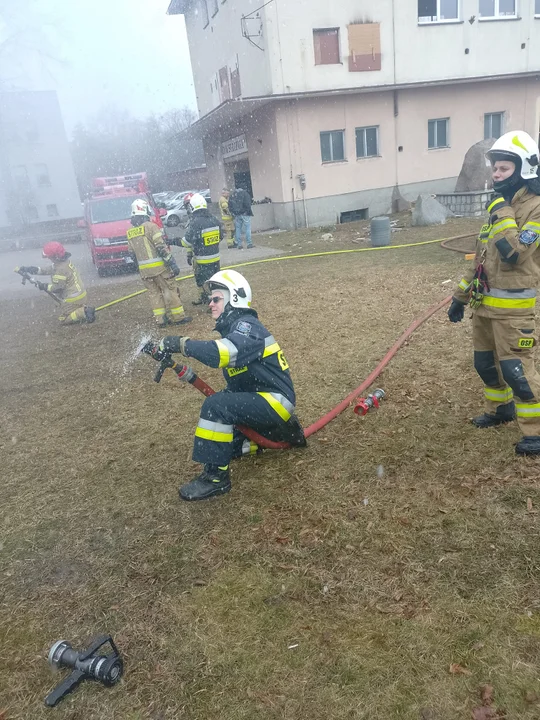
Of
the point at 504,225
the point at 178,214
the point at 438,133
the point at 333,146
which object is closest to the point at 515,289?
the point at 504,225

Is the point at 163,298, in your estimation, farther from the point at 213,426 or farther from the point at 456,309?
the point at 456,309

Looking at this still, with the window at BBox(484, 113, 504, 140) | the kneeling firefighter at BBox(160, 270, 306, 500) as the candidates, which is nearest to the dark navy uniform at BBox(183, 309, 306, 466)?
the kneeling firefighter at BBox(160, 270, 306, 500)

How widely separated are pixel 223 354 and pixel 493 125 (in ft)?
68.7

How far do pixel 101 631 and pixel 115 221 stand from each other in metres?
12.6

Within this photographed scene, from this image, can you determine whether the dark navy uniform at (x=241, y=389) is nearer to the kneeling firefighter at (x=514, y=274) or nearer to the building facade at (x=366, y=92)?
the kneeling firefighter at (x=514, y=274)

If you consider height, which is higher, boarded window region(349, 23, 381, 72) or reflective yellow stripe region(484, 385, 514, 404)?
boarded window region(349, 23, 381, 72)

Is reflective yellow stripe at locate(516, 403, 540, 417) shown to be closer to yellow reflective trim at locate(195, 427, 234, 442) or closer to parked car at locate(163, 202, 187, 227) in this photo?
yellow reflective trim at locate(195, 427, 234, 442)

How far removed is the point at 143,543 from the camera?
3.27 metres

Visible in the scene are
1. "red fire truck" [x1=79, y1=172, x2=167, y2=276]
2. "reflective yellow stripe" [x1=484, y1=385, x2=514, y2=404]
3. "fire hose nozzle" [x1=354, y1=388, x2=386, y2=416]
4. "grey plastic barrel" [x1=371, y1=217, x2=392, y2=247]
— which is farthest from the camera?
"red fire truck" [x1=79, y1=172, x2=167, y2=276]

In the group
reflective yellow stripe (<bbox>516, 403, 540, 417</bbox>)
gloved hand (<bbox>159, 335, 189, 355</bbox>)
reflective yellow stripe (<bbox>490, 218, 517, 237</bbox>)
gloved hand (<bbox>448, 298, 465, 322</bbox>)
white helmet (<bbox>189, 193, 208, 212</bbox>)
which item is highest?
white helmet (<bbox>189, 193, 208, 212</bbox>)

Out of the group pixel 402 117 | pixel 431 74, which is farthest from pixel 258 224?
pixel 431 74

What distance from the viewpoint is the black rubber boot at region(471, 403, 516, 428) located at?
402 centimetres

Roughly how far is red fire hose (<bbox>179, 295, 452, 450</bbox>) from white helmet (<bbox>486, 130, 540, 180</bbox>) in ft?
7.16

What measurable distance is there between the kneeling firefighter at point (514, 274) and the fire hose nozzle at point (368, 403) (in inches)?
45.6
